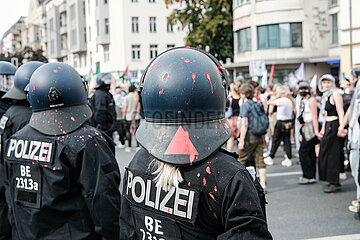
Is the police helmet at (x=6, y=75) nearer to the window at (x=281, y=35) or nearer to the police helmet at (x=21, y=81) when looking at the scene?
the police helmet at (x=21, y=81)

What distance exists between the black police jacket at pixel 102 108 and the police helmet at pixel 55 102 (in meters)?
5.94

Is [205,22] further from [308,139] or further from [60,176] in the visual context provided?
[60,176]

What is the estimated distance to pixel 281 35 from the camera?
29078mm

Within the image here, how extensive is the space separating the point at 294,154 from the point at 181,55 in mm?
9362

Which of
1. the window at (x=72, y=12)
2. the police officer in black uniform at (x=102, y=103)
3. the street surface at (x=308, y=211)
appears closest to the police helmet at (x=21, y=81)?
the street surface at (x=308, y=211)

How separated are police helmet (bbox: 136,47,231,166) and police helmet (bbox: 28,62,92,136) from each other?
1.10 m

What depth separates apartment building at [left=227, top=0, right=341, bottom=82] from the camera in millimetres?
28562

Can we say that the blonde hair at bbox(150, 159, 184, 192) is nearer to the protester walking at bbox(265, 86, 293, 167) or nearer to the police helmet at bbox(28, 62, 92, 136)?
the police helmet at bbox(28, 62, 92, 136)

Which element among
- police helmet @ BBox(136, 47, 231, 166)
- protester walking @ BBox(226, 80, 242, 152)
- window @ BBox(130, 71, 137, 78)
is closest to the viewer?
police helmet @ BBox(136, 47, 231, 166)

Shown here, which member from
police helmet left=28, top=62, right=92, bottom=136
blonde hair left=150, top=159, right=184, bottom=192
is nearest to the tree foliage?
police helmet left=28, top=62, right=92, bottom=136

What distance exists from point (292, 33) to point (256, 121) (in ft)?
77.8

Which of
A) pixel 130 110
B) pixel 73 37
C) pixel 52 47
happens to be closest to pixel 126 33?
pixel 73 37

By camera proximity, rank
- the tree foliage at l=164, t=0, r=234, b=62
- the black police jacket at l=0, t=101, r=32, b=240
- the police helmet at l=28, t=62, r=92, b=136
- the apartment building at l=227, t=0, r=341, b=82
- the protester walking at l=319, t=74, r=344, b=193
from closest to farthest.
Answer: the police helmet at l=28, t=62, r=92, b=136 < the black police jacket at l=0, t=101, r=32, b=240 < the protester walking at l=319, t=74, r=344, b=193 < the tree foliage at l=164, t=0, r=234, b=62 < the apartment building at l=227, t=0, r=341, b=82

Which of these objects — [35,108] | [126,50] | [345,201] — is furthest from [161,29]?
[35,108]
